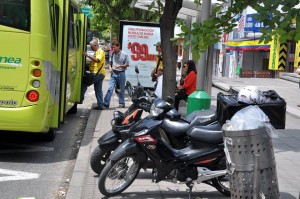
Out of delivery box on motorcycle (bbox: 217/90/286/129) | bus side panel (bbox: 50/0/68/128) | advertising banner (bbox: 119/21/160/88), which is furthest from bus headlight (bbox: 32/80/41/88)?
advertising banner (bbox: 119/21/160/88)

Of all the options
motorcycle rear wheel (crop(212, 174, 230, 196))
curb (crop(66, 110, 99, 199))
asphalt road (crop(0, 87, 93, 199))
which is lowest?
asphalt road (crop(0, 87, 93, 199))

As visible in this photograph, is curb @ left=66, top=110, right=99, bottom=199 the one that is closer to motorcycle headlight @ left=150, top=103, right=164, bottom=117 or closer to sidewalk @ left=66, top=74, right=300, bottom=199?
sidewalk @ left=66, top=74, right=300, bottom=199

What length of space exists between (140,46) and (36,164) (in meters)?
9.21

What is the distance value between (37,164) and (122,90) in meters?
6.21

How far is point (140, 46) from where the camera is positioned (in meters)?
16.7

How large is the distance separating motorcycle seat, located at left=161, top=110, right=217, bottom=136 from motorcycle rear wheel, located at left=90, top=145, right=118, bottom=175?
0.85 metres

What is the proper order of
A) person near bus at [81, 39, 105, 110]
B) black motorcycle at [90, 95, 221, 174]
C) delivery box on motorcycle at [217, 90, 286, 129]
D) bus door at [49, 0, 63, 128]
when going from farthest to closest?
person near bus at [81, 39, 105, 110] < bus door at [49, 0, 63, 128] < black motorcycle at [90, 95, 221, 174] < delivery box on motorcycle at [217, 90, 286, 129]

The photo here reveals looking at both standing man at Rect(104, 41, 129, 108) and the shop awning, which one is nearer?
standing man at Rect(104, 41, 129, 108)

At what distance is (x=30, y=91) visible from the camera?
24.9ft

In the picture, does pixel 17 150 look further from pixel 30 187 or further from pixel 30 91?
pixel 30 187

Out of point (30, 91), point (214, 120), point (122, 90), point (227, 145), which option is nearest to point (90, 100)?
point (122, 90)

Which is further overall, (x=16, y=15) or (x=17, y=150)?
(x=17, y=150)

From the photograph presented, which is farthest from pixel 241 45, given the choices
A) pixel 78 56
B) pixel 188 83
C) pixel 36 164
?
pixel 36 164

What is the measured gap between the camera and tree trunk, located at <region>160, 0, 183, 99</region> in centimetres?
912
